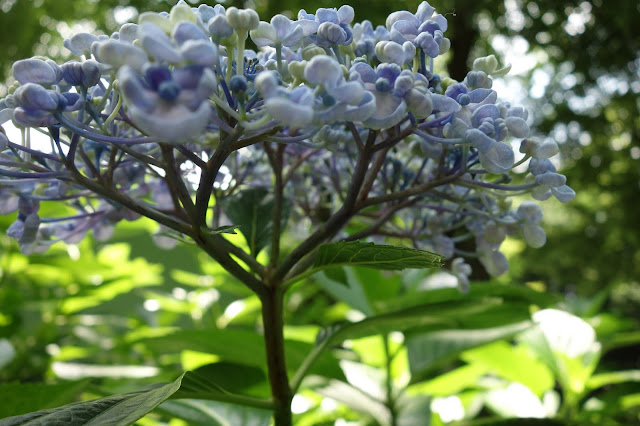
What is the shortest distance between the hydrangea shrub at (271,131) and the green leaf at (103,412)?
14 cm

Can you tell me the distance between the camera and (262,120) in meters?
0.38

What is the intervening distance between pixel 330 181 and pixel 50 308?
1.08m

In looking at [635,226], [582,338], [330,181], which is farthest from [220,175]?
[635,226]

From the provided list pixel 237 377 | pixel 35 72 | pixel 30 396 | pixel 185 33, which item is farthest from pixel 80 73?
pixel 237 377

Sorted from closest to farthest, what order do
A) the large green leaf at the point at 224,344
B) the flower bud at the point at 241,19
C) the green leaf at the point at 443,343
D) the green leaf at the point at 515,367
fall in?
1. the flower bud at the point at 241,19
2. the large green leaf at the point at 224,344
3. the green leaf at the point at 443,343
4. the green leaf at the point at 515,367

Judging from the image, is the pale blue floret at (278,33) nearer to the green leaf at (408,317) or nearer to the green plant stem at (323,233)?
the green plant stem at (323,233)

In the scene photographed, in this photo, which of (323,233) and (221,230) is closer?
(221,230)

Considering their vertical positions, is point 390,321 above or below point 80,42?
below

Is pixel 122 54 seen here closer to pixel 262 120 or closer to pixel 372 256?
pixel 262 120

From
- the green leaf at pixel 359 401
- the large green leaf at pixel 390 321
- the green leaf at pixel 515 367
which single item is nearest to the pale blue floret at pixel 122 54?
the large green leaf at pixel 390 321

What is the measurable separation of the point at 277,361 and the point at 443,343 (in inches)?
20.8

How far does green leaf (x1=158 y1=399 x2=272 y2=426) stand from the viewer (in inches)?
28.8

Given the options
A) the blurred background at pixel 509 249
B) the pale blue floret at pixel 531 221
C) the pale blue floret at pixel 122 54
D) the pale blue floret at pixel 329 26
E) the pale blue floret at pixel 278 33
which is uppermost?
the blurred background at pixel 509 249

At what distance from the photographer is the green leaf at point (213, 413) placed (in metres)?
0.73
